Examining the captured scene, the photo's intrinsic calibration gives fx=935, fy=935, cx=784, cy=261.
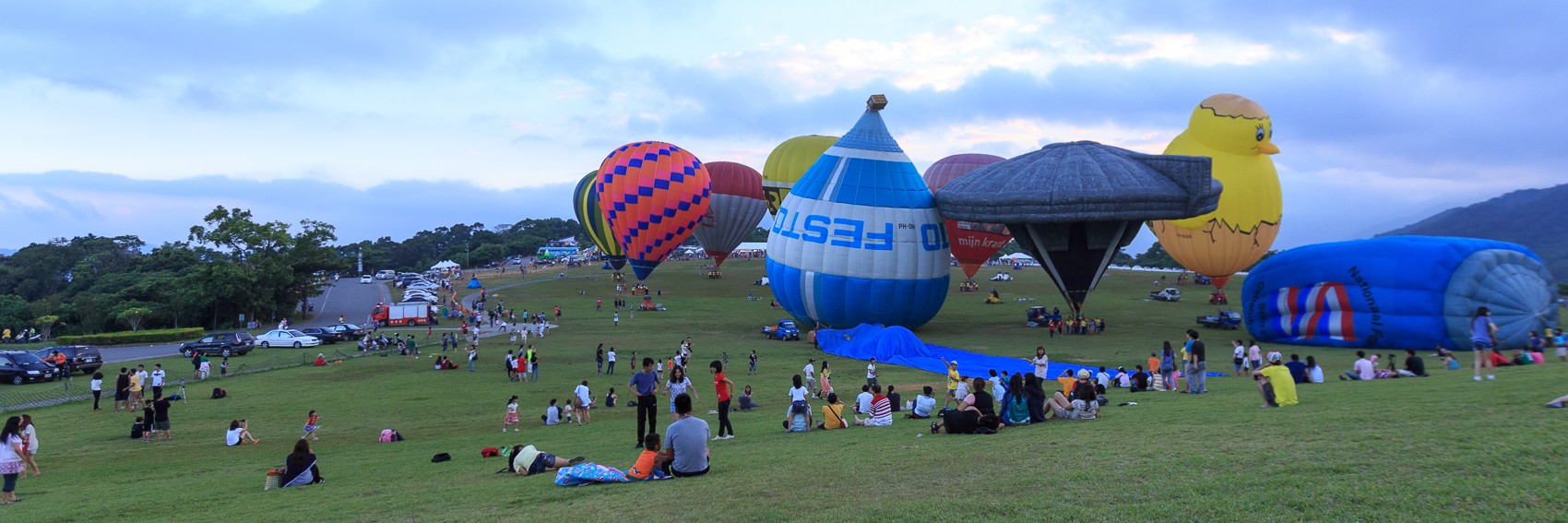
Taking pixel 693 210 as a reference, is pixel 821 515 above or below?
below

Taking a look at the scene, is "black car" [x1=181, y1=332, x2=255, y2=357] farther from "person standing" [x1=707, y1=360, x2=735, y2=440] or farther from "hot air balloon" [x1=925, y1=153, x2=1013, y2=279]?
"hot air balloon" [x1=925, y1=153, x2=1013, y2=279]

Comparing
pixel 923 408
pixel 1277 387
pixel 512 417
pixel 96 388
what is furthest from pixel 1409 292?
pixel 96 388

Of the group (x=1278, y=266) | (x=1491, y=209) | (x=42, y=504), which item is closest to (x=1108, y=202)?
(x=1278, y=266)

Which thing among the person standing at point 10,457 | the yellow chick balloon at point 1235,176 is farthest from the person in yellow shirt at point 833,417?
the yellow chick balloon at point 1235,176

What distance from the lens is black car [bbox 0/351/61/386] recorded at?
2706 centimetres

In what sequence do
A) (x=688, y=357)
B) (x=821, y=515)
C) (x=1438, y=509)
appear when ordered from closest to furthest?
(x=1438, y=509) → (x=821, y=515) → (x=688, y=357)

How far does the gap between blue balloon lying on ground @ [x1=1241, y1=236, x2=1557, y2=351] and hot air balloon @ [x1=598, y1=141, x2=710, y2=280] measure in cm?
3054

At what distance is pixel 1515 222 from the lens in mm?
133125

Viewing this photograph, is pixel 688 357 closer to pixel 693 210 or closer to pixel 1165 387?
pixel 1165 387

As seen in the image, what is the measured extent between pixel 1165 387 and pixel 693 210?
37826 millimetres

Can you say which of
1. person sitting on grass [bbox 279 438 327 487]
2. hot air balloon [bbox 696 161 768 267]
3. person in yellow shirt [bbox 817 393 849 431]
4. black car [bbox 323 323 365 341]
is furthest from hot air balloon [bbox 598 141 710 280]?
person sitting on grass [bbox 279 438 327 487]

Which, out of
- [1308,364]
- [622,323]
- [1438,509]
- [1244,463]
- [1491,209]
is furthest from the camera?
[1491,209]

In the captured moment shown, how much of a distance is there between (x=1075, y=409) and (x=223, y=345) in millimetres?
34152

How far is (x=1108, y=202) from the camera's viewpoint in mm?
32594
